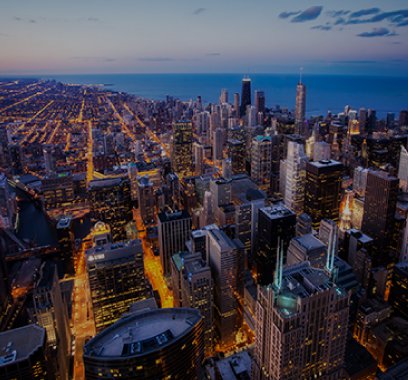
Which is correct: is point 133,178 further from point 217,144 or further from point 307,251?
point 307,251

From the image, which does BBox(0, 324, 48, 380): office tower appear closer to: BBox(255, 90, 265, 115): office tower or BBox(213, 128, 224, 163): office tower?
BBox(213, 128, 224, 163): office tower

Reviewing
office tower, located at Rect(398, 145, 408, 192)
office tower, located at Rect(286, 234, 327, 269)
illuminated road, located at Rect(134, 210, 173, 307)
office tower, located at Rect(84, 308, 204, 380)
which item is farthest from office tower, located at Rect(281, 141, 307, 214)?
office tower, located at Rect(84, 308, 204, 380)

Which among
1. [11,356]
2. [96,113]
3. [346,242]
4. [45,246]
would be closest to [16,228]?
[45,246]

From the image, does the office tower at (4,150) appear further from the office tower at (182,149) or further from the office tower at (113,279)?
the office tower at (113,279)

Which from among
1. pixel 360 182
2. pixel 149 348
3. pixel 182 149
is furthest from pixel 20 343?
pixel 182 149

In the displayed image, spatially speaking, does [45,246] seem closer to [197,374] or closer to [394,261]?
[197,374]
